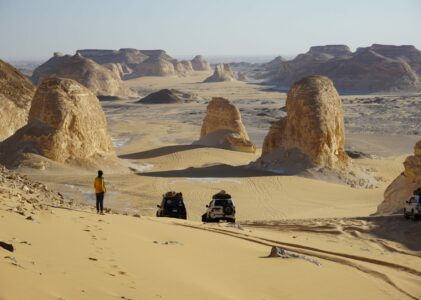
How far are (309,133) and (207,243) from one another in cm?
2073

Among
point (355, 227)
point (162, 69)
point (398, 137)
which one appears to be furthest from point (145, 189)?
point (162, 69)

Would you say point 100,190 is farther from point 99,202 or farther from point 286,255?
point 286,255

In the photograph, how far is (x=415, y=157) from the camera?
21.1m

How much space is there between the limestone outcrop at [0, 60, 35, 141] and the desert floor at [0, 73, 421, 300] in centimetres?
946

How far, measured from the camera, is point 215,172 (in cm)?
3158

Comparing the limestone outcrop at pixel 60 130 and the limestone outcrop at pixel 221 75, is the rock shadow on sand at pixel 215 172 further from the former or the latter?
the limestone outcrop at pixel 221 75

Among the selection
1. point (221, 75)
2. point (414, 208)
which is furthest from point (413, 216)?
point (221, 75)

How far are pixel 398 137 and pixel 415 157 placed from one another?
110 feet

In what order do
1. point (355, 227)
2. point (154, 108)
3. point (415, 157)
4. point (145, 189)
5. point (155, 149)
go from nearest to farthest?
point (355, 227) → point (415, 157) → point (145, 189) → point (155, 149) → point (154, 108)

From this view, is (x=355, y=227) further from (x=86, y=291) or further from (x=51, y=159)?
(x=51, y=159)

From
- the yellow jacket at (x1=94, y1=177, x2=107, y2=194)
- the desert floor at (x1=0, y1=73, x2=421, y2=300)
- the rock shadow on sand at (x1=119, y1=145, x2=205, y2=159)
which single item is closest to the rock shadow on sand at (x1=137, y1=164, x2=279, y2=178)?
the desert floor at (x1=0, y1=73, x2=421, y2=300)

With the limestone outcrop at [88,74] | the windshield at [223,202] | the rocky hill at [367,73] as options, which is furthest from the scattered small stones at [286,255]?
the rocky hill at [367,73]

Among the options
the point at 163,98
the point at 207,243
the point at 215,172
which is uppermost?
the point at 163,98

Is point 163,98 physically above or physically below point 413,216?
above
